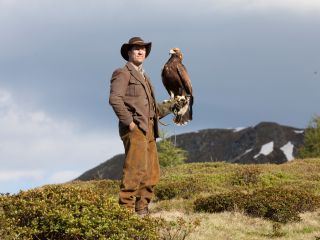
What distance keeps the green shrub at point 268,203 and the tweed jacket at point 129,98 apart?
209 inches

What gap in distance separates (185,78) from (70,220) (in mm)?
4282

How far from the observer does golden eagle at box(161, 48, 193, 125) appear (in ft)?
37.3

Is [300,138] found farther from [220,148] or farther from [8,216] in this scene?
[8,216]

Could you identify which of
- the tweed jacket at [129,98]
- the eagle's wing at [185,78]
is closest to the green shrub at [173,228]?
the tweed jacket at [129,98]

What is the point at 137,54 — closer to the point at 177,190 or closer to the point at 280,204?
the point at 280,204

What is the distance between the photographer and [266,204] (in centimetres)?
1473

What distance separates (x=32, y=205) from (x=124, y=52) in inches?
Result: 133

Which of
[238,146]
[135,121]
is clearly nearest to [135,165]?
[135,121]

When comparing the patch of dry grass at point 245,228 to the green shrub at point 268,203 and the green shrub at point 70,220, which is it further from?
the green shrub at point 70,220

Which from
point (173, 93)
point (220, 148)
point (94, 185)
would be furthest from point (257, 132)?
point (173, 93)

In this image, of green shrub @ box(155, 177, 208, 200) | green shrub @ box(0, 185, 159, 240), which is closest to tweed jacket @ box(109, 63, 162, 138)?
green shrub @ box(0, 185, 159, 240)

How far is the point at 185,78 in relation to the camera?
11594mm

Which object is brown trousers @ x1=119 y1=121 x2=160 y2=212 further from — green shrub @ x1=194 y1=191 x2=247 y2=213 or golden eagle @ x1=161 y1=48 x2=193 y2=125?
green shrub @ x1=194 y1=191 x2=247 y2=213

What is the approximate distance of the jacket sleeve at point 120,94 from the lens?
33.3 ft
